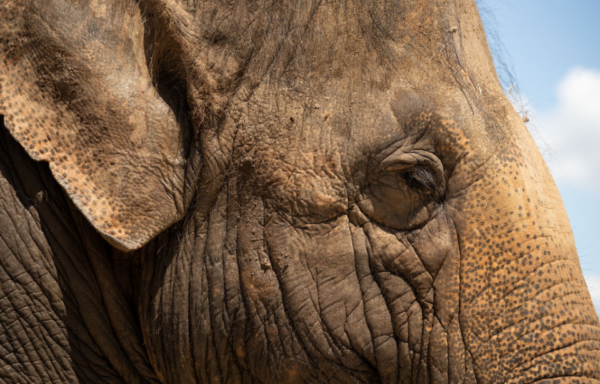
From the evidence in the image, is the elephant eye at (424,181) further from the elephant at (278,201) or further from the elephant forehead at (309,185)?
the elephant forehead at (309,185)

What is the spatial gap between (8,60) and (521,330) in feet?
6.25

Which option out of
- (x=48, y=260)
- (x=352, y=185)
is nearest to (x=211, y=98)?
(x=352, y=185)

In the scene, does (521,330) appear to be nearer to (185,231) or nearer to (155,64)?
(185,231)

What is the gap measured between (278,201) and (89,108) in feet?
2.31

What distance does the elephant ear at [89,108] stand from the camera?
2.32 m

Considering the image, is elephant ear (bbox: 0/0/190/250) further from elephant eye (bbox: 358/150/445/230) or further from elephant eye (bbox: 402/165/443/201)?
elephant eye (bbox: 402/165/443/201)

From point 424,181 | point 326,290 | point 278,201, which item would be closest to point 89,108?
point 278,201

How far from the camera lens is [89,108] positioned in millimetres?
2352

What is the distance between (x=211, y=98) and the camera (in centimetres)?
248

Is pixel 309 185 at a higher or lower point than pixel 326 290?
higher

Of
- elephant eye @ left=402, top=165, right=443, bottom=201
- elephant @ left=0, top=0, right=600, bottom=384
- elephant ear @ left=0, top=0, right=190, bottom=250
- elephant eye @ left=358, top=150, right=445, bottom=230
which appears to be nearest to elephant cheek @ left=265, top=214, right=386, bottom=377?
elephant @ left=0, top=0, right=600, bottom=384

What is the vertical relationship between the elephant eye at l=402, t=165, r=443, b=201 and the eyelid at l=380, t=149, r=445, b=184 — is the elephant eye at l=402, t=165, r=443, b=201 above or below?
below

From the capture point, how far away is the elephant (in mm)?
2311

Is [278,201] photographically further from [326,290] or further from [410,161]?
[410,161]
